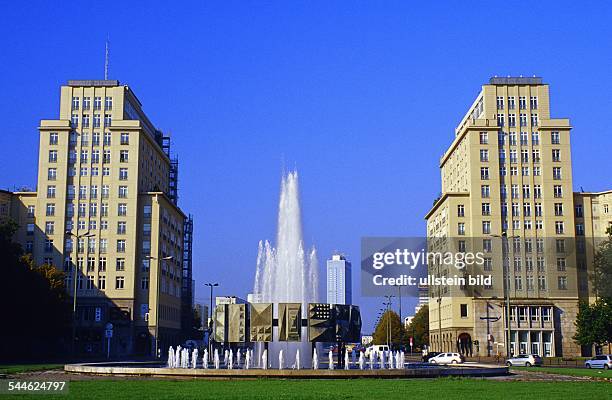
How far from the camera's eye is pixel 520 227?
95.2m

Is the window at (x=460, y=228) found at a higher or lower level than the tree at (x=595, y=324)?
higher

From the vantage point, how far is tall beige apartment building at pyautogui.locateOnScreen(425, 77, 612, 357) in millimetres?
92188

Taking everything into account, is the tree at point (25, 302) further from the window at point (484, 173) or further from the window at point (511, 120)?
the window at point (511, 120)

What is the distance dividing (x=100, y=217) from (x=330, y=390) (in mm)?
73843

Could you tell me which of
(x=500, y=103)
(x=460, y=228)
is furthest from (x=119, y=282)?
(x=500, y=103)

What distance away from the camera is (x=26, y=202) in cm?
9494

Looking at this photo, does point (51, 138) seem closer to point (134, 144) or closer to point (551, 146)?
point (134, 144)

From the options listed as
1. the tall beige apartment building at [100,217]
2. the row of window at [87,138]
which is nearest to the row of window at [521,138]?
the tall beige apartment building at [100,217]

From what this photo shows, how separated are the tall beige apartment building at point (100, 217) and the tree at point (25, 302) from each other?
14.6 meters

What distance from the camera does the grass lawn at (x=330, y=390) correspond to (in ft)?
76.6

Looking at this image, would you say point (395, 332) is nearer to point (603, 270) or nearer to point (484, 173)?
point (484, 173)

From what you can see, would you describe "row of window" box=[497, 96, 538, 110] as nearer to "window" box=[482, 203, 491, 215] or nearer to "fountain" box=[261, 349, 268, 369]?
"window" box=[482, 203, 491, 215]

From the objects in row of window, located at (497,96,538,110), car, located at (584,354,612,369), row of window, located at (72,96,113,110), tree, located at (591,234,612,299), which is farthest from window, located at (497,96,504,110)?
row of window, located at (72,96,113,110)

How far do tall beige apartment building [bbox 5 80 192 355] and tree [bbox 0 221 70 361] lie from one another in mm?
14557
